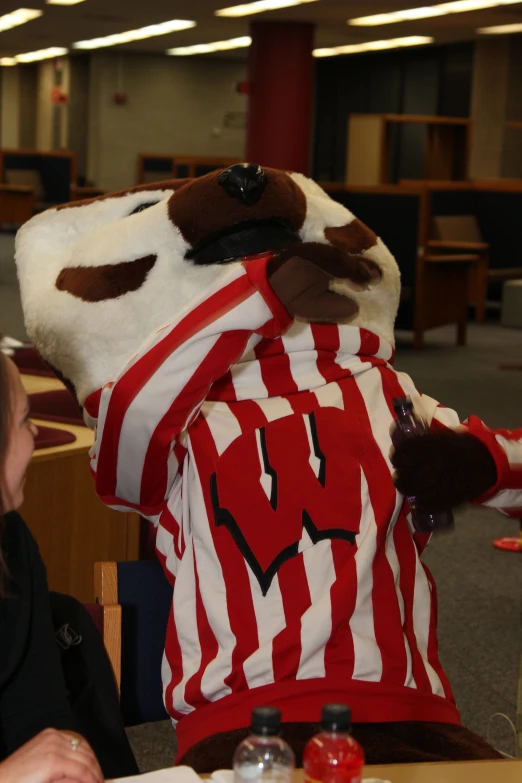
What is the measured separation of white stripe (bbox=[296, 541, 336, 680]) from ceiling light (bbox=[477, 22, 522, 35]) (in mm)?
11549

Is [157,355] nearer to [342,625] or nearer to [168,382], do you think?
[168,382]

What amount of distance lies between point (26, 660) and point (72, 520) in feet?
3.61

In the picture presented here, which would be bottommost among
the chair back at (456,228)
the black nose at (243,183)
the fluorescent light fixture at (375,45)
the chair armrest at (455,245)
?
the chair armrest at (455,245)

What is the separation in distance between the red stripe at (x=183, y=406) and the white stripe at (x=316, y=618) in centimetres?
22

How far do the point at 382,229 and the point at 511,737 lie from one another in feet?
18.2

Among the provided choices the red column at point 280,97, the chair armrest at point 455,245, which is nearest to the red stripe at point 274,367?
the chair armrest at point 455,245

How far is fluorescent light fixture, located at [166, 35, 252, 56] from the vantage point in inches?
587

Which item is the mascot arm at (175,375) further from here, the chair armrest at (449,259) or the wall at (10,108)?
the wall at (10,108)

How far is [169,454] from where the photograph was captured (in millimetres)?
1400

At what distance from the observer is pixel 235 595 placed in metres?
1.35

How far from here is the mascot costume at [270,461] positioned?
4.17ft

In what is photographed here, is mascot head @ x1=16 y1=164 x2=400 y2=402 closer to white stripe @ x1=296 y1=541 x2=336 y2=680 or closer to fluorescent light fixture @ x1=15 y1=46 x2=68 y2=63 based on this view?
white stripe @ x1=296 y1=541 x2=336 y2=680

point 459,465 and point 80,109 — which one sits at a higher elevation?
point 80,109

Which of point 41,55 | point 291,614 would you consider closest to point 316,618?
point 291,614
